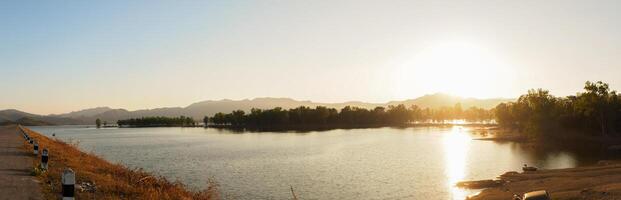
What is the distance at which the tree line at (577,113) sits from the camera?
116188 mm

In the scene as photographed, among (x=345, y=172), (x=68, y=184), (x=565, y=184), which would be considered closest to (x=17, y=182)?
(x=68, y=184)

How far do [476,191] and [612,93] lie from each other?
331 ft

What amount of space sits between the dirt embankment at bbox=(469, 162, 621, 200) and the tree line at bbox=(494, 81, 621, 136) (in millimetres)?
74065

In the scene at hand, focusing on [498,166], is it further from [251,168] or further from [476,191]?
[251,168]

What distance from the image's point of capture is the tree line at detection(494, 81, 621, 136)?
116 m

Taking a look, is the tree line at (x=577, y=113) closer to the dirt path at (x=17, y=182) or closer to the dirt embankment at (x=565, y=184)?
the dirt embankment at (x=565, y=184)

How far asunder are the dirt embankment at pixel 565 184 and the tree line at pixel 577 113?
74.1 m

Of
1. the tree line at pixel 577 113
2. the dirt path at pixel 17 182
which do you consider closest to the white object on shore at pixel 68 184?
the dirt path at pixel 17 182

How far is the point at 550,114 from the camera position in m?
126

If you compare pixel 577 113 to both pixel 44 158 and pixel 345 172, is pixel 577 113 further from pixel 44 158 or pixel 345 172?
pixel 44 158

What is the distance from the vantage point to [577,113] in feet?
412

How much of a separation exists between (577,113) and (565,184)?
95.8 m

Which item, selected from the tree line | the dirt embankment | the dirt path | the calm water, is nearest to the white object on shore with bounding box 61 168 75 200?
the dirt path

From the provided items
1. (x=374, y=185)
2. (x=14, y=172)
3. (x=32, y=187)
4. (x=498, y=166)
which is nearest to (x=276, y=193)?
(x=374, y=185)
